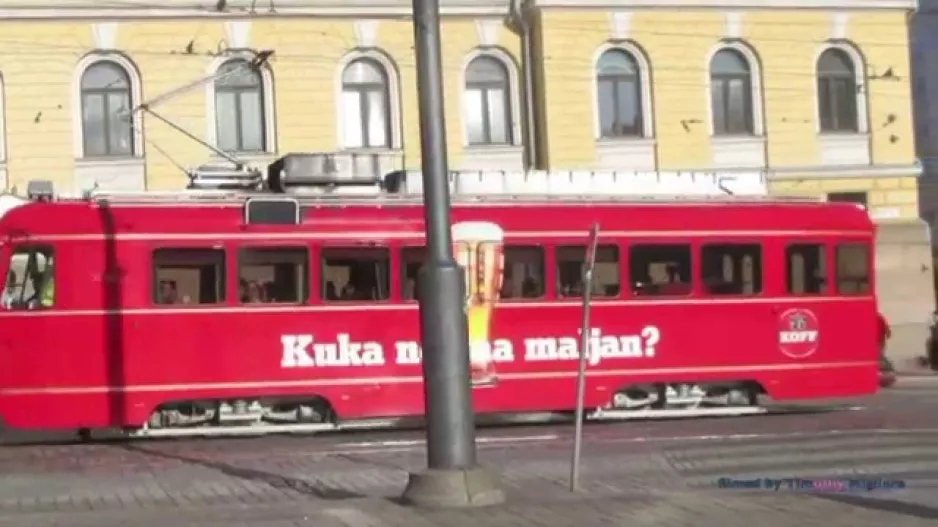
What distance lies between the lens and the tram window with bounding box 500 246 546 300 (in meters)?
21.1

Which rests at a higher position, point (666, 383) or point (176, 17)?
point (176, 17)

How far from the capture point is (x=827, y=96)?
36.0 meters

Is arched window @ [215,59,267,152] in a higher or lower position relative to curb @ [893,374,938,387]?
higher

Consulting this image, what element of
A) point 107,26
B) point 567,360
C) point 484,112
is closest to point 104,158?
point 107,26

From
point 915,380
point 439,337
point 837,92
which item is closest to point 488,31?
point 837,92

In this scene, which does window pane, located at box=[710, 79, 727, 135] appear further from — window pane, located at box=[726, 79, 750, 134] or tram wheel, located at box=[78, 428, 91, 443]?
tram wheel, located at box=[78, 428, 91, 443]

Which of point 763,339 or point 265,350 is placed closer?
point 265,350

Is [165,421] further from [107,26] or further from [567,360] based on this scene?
[107,26]

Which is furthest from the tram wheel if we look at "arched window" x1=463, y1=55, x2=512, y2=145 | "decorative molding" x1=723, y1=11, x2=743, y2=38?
"decorative molding" x1=723, y1=11, x2=743, y2=38

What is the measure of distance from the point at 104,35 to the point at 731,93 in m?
13.2

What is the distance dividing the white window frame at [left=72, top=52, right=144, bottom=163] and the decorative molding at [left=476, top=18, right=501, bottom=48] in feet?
23.0

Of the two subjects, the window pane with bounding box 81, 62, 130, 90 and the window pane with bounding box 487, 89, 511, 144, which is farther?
the window pane with bounding box 487, 89, 511, 144

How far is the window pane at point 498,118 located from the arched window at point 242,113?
477 cm

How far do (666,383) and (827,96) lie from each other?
1583 centimetres
